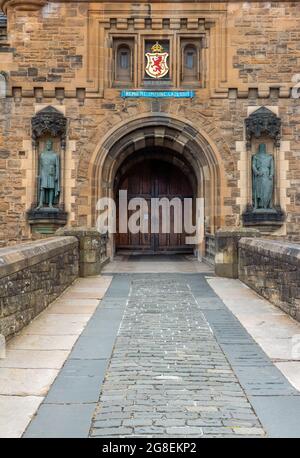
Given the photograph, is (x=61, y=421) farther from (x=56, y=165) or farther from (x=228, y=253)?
(x=56, y=165)

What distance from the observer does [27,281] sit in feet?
21.6

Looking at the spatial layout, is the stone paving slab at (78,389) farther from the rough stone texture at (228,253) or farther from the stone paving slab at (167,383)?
the rough stone texture at (228,253)

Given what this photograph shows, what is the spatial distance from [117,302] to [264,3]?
10.8 meters

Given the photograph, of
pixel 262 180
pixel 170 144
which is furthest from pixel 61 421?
pixel 170 144

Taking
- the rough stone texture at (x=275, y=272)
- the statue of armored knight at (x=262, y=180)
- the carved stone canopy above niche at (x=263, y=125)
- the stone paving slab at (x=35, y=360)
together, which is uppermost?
the carved stone canopy above niche at (x=263, y=125)

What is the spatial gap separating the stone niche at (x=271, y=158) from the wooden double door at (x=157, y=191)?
4.03m

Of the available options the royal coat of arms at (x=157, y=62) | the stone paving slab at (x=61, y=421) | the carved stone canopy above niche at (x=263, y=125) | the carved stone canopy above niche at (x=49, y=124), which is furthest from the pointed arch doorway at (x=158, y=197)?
the stone paving slab at (x=61, y=421)

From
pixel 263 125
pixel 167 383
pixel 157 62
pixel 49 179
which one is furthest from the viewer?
pixel 157 62

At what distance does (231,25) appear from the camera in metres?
15.4

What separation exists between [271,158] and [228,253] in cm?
442

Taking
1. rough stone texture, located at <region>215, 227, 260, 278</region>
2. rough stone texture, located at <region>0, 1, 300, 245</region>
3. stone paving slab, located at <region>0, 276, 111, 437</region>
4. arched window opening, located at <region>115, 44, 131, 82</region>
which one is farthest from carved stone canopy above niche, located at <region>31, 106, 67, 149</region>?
stone paving slab, located at <region>0, 276, 111, 437</region>

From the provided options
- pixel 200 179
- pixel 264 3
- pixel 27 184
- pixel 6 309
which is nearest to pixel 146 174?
pixel 200 179

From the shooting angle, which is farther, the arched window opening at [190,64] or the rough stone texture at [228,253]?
the arched window opening at [190,64]

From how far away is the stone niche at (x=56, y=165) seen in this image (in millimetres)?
14984
